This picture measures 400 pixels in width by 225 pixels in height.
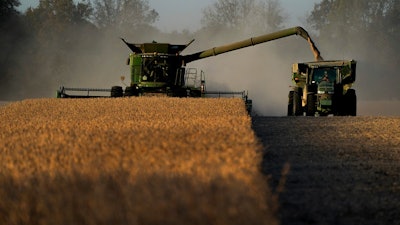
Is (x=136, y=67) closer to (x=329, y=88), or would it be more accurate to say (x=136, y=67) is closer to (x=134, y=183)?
(x=329, y=88)

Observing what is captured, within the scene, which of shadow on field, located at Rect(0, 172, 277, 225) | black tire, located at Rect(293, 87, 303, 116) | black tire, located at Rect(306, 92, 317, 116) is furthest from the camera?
black tire, located at Rect(293, 87, 303, 116)

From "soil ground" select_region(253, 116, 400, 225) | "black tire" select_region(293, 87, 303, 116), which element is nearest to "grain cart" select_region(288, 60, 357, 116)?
"black tire" select_region(293, 87, 303, 116)

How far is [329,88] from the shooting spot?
30.5 m

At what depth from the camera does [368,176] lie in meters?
12.5

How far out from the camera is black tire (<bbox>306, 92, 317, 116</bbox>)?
100 feet

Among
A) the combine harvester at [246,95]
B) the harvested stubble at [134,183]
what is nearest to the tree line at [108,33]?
the combine harvester at [246,95]

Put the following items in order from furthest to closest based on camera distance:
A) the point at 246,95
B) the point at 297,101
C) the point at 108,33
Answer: the point at 108,33 → the point at 246,95 → the point at 297,101

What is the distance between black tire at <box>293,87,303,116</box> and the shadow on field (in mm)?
25687

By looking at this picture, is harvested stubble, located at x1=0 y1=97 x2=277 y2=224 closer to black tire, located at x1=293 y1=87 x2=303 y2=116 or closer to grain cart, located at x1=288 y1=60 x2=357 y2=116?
grain cart, located at x1=288 y1=60 x2=357 y2=116

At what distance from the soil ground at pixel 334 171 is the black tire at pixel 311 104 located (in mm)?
6397

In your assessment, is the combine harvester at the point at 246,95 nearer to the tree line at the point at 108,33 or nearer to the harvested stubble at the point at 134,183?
the harvested stubble at the point at 134,183

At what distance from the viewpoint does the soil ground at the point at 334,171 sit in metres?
8.99

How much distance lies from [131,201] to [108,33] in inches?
3291

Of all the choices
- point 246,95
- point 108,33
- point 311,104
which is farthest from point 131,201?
point 108,33
